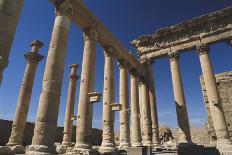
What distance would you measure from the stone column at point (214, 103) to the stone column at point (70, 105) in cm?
1412

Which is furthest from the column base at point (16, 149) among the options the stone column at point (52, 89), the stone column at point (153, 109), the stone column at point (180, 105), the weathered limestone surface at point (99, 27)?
the stone column at point (180, 105)

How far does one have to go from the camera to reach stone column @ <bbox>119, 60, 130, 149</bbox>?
62.2 ft

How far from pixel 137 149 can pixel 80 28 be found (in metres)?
10.6

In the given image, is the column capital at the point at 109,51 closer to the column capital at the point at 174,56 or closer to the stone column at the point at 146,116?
the stone column at the point at 146,116

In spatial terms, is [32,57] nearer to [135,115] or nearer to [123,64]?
[123,64]

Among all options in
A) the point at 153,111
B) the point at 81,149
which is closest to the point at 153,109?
the point at 153,111

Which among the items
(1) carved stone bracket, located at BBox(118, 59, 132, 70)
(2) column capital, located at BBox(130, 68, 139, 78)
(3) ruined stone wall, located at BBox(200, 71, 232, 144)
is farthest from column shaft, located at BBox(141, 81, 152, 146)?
(3) ruined stone wall, located at BBox(200, 71, 232, 144)

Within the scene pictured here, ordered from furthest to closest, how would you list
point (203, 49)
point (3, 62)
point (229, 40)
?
1. point (203, 49)
2. point (229, 40)
3. point (3, 62)

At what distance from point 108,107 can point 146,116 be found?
7625mm

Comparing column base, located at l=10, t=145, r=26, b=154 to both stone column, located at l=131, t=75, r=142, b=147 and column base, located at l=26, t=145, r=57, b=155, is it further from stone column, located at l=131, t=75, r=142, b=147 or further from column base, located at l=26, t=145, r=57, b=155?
stone column, located at l=131, t=75, r=142, b=147

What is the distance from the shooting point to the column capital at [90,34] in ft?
54.3

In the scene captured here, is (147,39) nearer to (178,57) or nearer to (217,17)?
(178,57)

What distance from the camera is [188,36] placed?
2358cm

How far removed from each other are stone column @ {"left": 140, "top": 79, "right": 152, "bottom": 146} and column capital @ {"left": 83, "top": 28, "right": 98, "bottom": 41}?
10.2 metres
